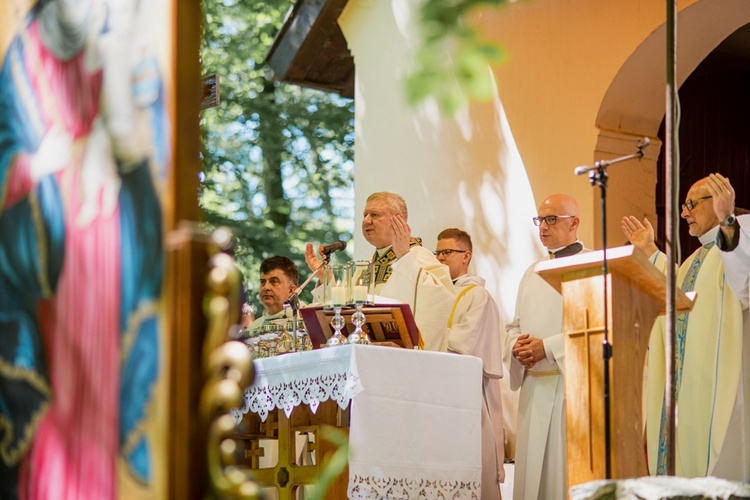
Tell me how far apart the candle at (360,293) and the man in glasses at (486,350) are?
1.16m

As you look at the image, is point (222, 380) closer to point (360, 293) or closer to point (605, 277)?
point (605, 277)

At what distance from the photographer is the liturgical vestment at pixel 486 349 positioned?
686cm

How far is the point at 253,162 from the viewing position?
18391 mm

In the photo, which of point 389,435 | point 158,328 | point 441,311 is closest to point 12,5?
point 158,328

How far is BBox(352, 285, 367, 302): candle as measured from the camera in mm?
6016

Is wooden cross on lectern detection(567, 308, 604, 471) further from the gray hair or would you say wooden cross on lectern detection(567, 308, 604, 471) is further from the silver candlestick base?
the gray hair

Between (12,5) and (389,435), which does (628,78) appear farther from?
(12,5)

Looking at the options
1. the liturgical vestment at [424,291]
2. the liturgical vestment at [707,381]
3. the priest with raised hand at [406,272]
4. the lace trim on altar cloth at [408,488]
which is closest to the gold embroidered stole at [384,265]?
the priest with raised hand at [406,272]

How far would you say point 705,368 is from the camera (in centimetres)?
668

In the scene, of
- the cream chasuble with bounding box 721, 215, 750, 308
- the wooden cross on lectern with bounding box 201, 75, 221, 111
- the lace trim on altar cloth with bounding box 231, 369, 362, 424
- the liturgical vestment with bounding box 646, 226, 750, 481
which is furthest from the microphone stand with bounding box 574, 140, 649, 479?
the wooden cross on lectern with bounding box 201, 75, 221, 111

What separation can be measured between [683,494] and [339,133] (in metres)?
14.7

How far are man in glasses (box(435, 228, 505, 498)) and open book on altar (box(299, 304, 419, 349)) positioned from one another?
851 millimetres

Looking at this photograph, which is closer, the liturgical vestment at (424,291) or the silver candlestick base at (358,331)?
the silver candlestick base at (358,331)

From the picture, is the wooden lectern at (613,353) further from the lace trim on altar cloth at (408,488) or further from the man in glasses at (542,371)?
the man in glasses at (542,371)
